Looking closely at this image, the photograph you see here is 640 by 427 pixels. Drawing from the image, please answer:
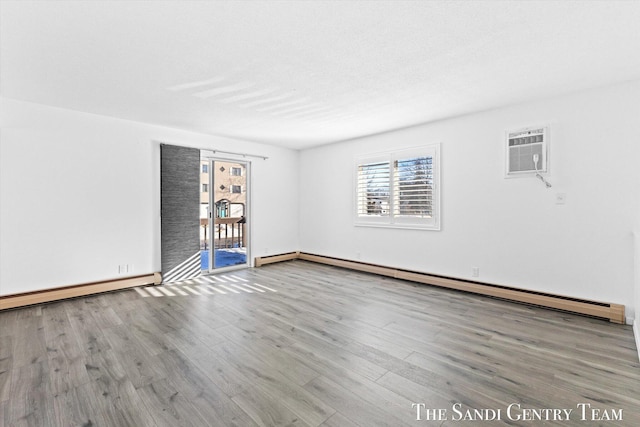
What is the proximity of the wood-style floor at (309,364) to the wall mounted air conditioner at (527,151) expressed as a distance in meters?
A: 1.66

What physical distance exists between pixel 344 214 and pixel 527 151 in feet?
10.3

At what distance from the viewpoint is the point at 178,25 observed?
6.81 feet

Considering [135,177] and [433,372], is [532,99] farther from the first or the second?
[135,177]

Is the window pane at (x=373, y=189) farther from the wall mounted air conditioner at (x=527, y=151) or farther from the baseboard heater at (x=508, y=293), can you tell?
the wall mounted air conditioner at (x=527, y=151)

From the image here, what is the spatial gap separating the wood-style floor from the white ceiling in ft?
8.18

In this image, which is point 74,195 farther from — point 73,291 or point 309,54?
point 309,54

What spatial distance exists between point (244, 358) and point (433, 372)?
1.44 metres

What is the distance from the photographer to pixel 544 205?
11.4 feet

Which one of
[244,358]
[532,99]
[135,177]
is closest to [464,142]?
[532,99]

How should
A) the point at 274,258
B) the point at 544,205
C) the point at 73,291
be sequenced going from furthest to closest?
the point at 274,258 → the point at 73,291 → the point at 544,205

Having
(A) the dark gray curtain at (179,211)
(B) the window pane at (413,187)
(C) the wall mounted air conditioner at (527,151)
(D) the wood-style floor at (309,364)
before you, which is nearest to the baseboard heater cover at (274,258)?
(A) the dark gray curtain at (179,211)

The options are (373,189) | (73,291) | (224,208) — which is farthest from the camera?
(224,208)

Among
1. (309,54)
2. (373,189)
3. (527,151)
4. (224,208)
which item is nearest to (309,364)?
(309,54)

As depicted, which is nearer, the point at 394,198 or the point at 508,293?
the point at 508,293
